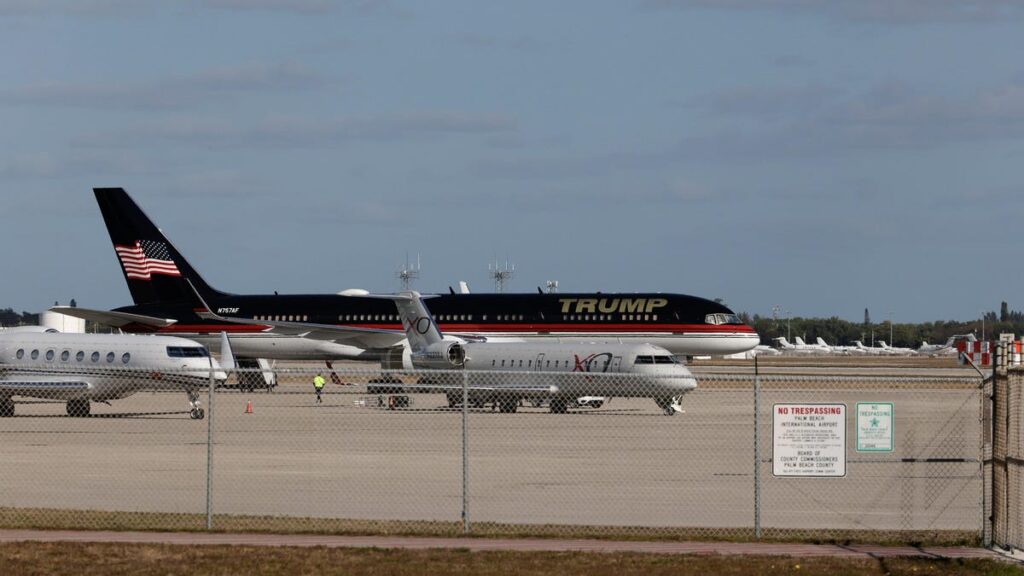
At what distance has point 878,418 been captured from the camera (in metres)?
18.1

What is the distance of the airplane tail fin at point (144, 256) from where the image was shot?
75375 mm

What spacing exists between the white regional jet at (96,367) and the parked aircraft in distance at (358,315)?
17671 mm

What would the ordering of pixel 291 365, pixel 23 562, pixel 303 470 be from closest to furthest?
pixel 23 562, pixel 303 470, pixel 291 365

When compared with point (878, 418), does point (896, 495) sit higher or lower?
lower

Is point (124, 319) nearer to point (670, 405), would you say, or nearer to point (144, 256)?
point (144, 256)

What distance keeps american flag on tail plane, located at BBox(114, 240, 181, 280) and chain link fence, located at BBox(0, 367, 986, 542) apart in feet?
97.4

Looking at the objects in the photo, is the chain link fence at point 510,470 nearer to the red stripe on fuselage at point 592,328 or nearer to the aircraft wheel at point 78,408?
the aircraft wheel at point 78,408

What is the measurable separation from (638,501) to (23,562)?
9.90 m

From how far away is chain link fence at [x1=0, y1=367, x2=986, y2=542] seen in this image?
18828mm

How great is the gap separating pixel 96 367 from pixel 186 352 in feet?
9.72

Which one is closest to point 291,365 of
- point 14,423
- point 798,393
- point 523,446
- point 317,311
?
point 317,311

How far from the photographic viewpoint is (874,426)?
1819 cm

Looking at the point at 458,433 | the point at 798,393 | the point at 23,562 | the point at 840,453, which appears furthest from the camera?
the point at 798,393

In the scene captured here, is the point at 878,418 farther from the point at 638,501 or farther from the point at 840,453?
the point at 638,501
